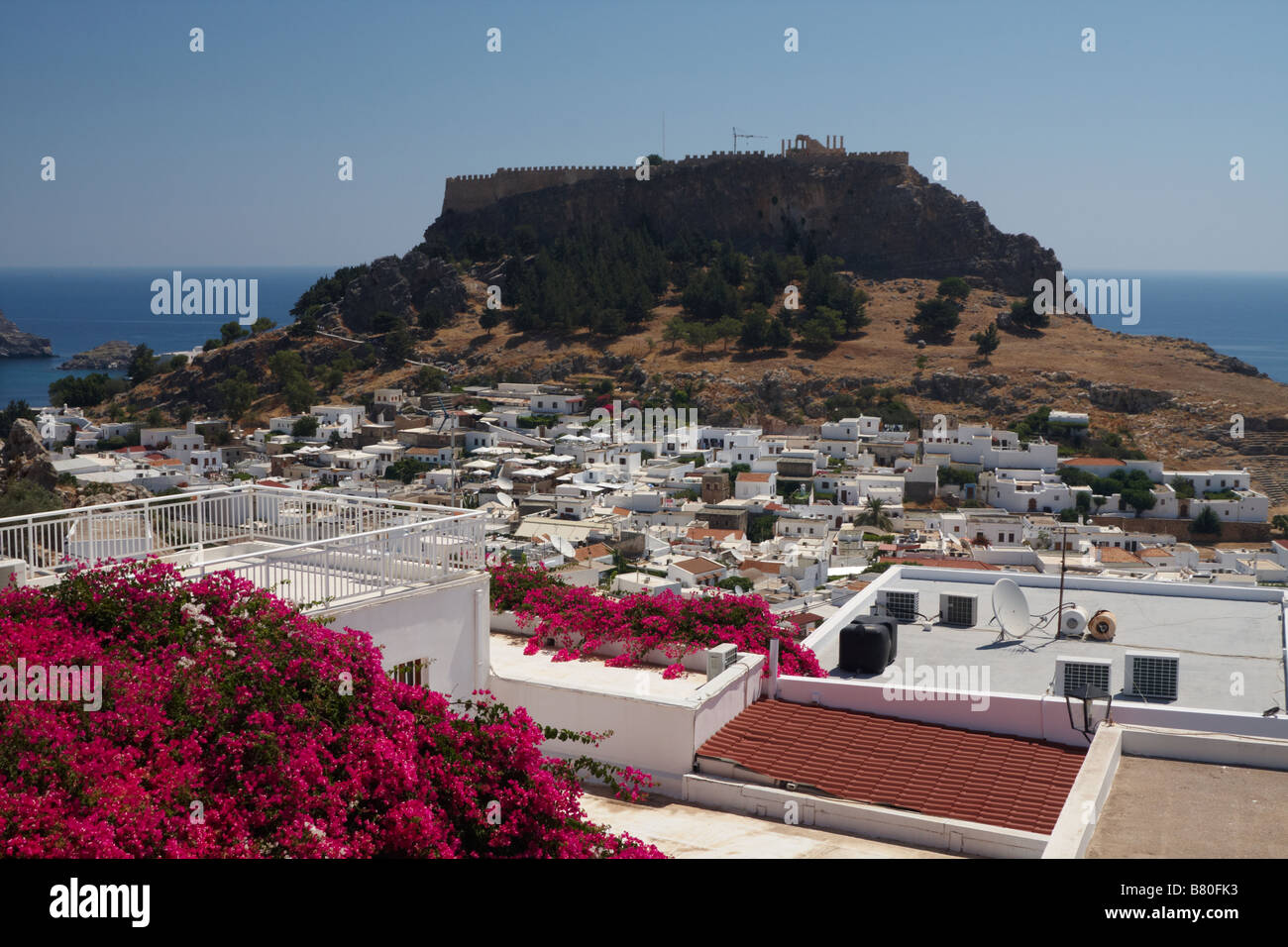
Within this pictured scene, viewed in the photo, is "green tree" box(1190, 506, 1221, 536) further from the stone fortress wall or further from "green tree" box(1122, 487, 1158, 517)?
the stone fortress wall

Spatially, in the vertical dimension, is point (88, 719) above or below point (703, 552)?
above

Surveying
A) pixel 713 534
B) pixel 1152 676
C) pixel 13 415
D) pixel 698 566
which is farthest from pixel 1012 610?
pixel 13 415

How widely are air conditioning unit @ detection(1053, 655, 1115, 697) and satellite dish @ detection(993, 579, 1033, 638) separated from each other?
48.1 inches

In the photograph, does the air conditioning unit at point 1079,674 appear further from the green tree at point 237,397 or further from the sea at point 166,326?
the sea at point 166,326

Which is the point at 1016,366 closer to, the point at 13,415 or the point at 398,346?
the point at 398,346

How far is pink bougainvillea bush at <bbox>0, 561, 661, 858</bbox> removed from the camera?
285 centimetres

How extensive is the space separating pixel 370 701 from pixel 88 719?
0.79 metres

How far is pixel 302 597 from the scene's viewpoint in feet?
15.1

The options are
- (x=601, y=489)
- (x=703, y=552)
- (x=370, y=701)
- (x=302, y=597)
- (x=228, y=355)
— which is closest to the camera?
(x=370, y=701)

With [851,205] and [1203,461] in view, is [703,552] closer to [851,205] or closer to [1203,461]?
[1203,461]

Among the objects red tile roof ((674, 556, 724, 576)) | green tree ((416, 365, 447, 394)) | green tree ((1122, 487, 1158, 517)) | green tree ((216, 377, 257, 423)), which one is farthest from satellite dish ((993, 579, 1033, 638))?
green tree ((216, 377, 257, 423))

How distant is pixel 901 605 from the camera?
812 cm
